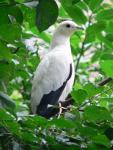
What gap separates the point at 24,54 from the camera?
184 cm

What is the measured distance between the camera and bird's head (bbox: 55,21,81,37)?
3310 mm

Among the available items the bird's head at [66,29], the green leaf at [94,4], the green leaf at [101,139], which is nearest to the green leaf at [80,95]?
the green leaf at [101,139]

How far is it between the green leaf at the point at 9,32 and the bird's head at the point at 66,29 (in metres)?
2.02

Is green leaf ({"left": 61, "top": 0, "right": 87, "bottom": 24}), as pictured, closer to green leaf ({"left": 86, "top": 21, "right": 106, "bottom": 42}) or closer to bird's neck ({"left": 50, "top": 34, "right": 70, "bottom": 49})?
green leaf ({"left": 86, "top": 21, "right": 106, "bottom": 42})

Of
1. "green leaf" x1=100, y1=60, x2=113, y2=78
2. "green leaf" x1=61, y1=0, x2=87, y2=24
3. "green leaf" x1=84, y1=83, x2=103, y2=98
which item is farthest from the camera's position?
"green leaf" x1=61, y1=0, x2=87, y2=24

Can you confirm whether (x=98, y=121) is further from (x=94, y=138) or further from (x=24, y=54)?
(x=24, y=54)

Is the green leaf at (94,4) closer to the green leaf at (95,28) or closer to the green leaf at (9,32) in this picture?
the green leaf at (95,28)

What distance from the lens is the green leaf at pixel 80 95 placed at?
4.32ft

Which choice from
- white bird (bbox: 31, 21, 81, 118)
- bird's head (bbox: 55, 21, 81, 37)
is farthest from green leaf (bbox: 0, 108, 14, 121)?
bird's head (bbox: 55, 21, 81, 37)

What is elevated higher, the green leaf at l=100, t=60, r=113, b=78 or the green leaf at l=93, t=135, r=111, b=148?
the green leaf at l=100, t=60, r=113, b=78

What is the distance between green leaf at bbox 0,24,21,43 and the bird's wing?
1.46 meters

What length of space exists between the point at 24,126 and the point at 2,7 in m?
0.30

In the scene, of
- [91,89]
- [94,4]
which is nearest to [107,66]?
[91,89]

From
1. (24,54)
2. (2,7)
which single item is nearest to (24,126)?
(2,7)
